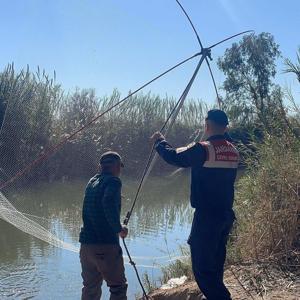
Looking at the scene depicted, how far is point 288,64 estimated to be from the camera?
304 inches

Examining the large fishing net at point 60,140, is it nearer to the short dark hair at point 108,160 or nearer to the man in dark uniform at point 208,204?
the short dark hair at point 108,160

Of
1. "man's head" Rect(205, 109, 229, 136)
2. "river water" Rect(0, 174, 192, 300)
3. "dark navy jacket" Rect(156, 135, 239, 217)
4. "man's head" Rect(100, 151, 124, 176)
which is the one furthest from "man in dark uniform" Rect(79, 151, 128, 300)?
"river water" Rect(0, 174, 192, 300)

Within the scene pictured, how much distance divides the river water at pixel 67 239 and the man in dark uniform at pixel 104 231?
1931 mm

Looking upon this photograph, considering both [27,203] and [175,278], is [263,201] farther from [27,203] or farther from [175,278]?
[27,203]

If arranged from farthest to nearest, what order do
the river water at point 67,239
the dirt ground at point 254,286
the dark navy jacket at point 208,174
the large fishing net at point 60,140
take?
1. the large fishing net at point 60,140
2. the river water at point 67,239
3. the dirt ground at point 254,286
4. the dark navy jacket at point 208,174

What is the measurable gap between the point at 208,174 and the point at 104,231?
1114 millimetres

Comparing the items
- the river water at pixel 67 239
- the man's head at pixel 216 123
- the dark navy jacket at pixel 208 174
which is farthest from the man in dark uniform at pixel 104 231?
the river water at pixel 67 239

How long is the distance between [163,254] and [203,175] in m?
4.43

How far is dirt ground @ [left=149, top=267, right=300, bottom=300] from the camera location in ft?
15.3

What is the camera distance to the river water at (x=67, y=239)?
712 cm

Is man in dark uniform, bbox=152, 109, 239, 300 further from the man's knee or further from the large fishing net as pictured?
the large fishing net

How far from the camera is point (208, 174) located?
4.23 meters

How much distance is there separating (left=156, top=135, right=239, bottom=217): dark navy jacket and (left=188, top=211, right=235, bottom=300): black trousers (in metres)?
0.08

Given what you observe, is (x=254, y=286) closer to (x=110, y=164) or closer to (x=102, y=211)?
(x=102, y=211)
